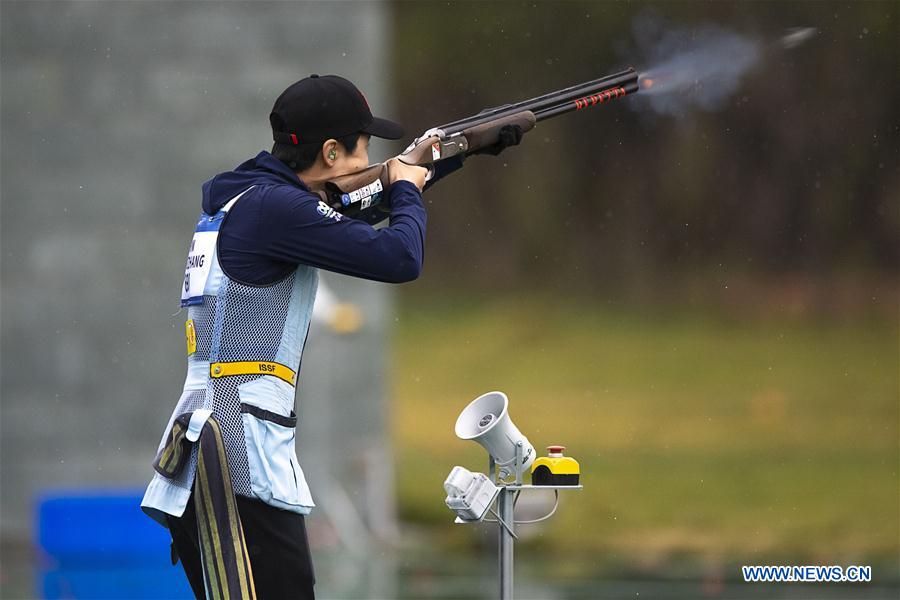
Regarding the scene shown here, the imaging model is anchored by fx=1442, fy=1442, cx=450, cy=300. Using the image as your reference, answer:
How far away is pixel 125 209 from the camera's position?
7.24 meters

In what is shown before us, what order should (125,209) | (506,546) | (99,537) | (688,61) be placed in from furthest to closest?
(125,209) → (99,537) → (688,61) → (506,546)

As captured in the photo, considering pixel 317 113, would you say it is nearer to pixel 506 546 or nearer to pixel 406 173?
pixel 406 173

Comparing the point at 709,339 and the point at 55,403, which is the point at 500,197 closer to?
the point at 709,339

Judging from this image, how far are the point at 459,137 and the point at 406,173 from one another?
47cm

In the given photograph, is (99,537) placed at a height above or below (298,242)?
above

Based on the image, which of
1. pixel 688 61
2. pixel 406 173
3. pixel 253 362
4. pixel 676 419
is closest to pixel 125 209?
pixel 688 61

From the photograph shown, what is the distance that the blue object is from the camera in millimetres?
6727

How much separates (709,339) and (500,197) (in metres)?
3.85

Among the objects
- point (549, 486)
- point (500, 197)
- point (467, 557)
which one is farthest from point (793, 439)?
point (549, 486)

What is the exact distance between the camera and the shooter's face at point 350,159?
3.40m

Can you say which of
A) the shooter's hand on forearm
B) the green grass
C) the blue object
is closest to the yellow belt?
the shooter's hand on forearm

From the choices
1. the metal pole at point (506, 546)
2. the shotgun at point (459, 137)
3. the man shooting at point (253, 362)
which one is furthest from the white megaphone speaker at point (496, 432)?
the shotgun at point (459, 137)

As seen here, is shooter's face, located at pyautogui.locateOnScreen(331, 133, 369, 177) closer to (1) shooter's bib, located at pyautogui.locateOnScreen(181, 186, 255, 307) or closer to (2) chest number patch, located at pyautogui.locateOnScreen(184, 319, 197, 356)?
(1) shooter's bib, located at pyautogui.locateOnScreen(181, 186, 255, 307)

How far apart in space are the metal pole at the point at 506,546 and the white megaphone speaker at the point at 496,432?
61mm
